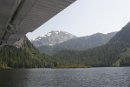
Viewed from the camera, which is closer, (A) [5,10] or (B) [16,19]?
(A) [5,10]

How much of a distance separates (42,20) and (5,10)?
2673 millimetres

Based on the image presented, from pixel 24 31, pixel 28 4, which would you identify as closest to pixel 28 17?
pixel 28 4

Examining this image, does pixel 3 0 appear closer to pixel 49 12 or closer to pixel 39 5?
pixel 39 5

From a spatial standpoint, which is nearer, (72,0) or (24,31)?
(72,0)

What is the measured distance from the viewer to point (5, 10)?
7.59 meters

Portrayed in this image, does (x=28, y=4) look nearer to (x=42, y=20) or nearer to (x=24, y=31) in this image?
(x=42, y=20)

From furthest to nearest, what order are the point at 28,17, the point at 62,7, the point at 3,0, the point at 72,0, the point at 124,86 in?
the point at 124,86 < the point at 28,17 < the point at 62,7 < the point at 72,0 < the point at 3,0

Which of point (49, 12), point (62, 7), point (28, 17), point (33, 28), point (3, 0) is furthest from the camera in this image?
point (33, 28)

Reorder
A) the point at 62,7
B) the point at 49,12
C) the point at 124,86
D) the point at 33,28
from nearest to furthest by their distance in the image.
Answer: the point at 62,7 < the point at 49,12 < the point at 33,28 < the point at 124,86

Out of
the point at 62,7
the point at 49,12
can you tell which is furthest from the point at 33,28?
the point at 62,7

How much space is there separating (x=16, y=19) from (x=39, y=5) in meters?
2.01

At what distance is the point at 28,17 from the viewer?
9891 mm

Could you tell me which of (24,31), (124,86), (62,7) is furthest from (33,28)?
(124,86)

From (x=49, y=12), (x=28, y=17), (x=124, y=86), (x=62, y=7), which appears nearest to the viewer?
(x=62, y=7)
